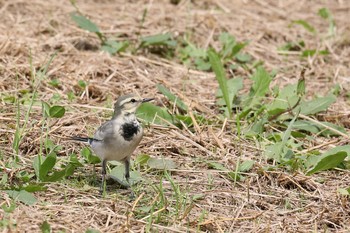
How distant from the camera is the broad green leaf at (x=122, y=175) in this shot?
5895 millimetres

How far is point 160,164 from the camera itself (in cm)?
618

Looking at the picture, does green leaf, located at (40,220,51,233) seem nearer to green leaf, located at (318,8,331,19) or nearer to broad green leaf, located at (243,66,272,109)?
broad green leaf, located at (243,66,272,109)

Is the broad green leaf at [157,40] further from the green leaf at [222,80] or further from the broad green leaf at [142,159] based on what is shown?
the broad green leaf at [142,159]

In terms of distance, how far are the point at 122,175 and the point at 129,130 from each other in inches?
17.6

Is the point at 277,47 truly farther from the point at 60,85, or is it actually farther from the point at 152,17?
the point at 60,85

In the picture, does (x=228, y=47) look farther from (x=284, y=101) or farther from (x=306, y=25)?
(x=284, y=101)

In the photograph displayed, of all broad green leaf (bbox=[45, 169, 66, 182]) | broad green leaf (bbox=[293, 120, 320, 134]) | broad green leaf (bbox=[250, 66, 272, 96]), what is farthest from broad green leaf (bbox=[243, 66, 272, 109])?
broad green leaf (bbox=[45, 169, 66, 182])

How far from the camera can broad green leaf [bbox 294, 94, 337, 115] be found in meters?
7.34

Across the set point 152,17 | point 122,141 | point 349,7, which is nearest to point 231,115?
point 122,141

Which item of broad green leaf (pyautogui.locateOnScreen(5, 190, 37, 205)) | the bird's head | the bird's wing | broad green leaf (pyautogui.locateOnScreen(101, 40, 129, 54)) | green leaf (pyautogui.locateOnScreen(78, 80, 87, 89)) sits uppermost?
the bird's head

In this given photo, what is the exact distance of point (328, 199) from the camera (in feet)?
19.2

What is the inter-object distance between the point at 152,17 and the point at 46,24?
1.40 meters

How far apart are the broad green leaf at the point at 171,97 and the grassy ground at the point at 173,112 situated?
71 millimetres

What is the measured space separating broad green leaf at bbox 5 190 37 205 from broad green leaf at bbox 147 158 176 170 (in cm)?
117
